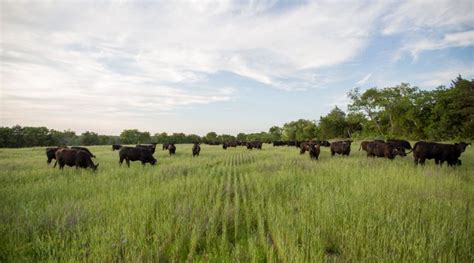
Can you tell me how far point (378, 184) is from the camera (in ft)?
26.1

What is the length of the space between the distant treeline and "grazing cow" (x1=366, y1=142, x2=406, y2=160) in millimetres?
32969

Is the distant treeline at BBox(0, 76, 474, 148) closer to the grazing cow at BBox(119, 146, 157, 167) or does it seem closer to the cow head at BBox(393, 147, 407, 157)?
the cow head at BBox(393, 147, 407, 157)

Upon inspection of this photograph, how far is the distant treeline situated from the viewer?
141 feet

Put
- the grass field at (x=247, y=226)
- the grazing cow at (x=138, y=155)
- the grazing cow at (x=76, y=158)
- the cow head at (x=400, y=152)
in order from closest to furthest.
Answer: the grass field at (x=247, y=226), the grazing cow at (x=76, y=158), the grazing cow at (x=138, y=155), the cow head at (x=400, y=152)

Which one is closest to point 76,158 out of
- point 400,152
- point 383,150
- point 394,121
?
point 383,150

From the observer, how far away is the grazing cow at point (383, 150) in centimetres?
1702

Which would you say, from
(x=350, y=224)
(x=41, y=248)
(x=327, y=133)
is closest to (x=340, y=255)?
(x=350, y=224)

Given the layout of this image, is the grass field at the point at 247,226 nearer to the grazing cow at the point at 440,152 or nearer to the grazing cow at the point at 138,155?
the grazing cow at the point at 440,152

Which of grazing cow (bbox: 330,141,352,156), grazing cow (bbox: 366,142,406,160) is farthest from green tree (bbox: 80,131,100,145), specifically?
grazing cow (bbox: 366,142,406,160)

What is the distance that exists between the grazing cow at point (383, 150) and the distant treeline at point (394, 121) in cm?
3297

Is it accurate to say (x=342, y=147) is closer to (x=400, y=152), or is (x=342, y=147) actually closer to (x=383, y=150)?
(x=383, y=150)

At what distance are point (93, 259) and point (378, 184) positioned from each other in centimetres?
840

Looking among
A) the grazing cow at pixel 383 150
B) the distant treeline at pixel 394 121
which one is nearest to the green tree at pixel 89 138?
the distant treeline at pixel 394 121

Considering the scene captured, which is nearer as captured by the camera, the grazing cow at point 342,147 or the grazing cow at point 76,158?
the grazing cow at point 76,158
